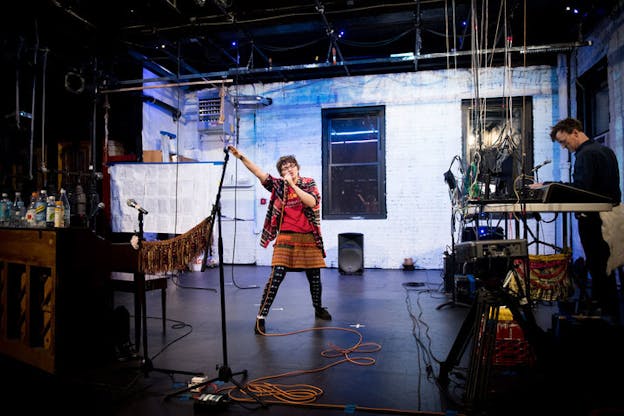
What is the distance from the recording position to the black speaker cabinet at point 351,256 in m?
6.93

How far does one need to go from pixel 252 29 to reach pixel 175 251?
15.5ft

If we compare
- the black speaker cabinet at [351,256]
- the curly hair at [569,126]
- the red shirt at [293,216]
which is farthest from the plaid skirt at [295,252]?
the black speaker cabinet at [351,256]

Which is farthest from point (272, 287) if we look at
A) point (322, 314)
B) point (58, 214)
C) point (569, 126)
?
point (569, 126)

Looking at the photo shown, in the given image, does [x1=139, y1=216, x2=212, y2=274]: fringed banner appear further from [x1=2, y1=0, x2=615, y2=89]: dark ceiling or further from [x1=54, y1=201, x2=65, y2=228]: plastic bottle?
[x1=2, y1=0, x2=615, y2=89]: dark ceiling

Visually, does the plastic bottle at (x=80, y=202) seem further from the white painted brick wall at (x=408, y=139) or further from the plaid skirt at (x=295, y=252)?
the plaid skirt at (x=295, y=252)

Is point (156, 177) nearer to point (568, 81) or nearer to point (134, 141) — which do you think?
point (134, 141)

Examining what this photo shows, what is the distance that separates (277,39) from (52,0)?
128 inches

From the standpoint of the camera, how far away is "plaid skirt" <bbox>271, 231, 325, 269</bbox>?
3.57 metres

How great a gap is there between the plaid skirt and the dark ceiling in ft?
9.55

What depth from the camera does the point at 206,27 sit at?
5766 mm

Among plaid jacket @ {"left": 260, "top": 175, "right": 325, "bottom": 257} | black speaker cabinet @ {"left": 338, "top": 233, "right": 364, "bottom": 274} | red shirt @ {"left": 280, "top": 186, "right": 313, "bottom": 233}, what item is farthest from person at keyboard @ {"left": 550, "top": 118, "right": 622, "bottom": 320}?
black speaker cabinet @ {"left": 338, "top": 233, "right": 364, "bottom": 274}

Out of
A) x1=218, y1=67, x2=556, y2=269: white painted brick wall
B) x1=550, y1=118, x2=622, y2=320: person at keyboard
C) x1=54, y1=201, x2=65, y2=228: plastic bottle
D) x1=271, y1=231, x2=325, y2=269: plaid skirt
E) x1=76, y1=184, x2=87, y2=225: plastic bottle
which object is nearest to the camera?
x1=54, y1=201, x2=65, y2=228: plastic bottle

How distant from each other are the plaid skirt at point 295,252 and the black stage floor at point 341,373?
557 mm

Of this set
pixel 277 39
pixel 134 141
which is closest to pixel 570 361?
pixel 277 39
